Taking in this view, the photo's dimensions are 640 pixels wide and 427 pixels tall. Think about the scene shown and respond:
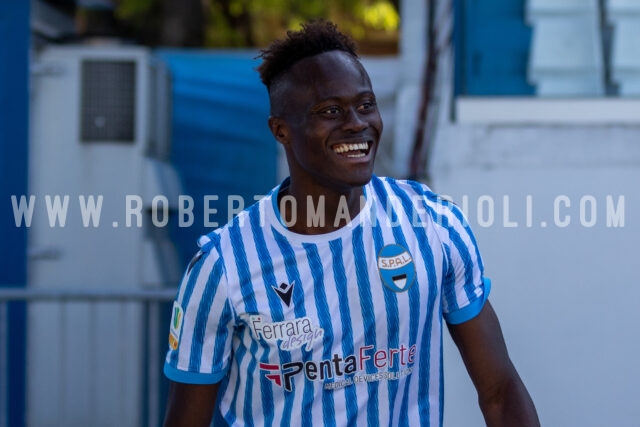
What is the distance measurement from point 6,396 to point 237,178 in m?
2.63

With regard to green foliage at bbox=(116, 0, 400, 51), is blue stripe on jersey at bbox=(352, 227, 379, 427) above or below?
below

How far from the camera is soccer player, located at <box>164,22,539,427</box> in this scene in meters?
2.45

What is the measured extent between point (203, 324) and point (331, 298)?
35 centimetres

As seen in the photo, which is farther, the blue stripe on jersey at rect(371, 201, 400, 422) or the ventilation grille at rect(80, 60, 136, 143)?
the ventilation grille at rect(80, 60, 136, 143)

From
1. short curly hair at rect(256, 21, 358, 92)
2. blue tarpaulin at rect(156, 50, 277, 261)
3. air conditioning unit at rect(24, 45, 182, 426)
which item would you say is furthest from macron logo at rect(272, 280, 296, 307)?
blue tarpaulin at rect(156, 50, 277, 261)

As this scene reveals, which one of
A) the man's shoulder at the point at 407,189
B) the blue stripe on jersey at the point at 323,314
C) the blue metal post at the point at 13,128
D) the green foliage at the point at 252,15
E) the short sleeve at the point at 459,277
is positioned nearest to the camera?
the blue stripe on jersey at the point at 323,314

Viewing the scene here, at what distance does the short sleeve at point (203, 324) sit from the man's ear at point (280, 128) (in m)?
0.37

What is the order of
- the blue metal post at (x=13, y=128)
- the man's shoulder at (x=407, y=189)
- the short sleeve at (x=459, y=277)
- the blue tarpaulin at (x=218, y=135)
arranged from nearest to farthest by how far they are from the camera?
the short sleeve at (x=459, y=277)
the man's shoulder at (x=407, y=189)
the blue metal post at (x=13, y=128)
the blue tarpaulin at (x=218, y=135)

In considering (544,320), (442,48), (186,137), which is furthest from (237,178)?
(544,320)

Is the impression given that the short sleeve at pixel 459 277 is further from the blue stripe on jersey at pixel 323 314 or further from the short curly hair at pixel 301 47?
the short curly hair at pixel 301 47

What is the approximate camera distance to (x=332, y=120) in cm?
248

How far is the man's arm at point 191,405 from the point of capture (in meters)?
2.51

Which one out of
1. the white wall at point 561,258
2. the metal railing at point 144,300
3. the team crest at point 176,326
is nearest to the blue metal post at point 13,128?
the metal railing at point 144,300

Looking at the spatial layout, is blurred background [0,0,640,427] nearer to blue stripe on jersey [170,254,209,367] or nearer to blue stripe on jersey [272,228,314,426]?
blue stripe on jersey [272,228,314,426]
